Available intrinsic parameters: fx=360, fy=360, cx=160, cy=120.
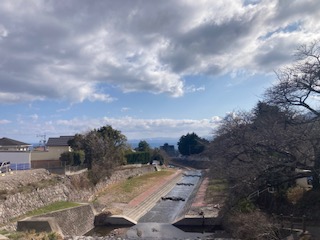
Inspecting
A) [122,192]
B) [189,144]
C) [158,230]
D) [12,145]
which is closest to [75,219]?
[158,230]

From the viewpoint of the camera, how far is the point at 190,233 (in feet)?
82.0

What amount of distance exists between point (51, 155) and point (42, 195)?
19.7m

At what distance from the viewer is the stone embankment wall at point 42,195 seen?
22.9 meters

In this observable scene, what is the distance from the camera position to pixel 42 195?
27547 millimetres

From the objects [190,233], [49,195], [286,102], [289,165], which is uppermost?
[286,102]

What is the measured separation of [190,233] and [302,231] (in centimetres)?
960

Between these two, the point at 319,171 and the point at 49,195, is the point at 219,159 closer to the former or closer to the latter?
the point at 319,171

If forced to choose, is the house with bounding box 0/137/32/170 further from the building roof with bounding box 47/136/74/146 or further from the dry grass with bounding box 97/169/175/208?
the building roof with bounding box 47/136/74/146

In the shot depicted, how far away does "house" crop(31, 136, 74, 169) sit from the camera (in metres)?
36.7

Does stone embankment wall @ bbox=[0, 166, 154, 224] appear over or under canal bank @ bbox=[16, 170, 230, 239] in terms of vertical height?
over

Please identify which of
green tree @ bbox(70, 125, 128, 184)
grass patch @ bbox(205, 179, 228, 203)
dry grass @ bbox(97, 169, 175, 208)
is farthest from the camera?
green tree @ bbox(70, 125, 128, 184)

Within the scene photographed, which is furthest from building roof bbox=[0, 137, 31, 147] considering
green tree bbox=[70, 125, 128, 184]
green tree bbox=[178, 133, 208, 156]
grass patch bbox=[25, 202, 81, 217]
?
green tree bbox=[178, 133, 208, 156]

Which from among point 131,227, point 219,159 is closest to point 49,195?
point 131,227

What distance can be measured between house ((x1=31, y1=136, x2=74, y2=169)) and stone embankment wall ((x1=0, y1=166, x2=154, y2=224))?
314 cm
